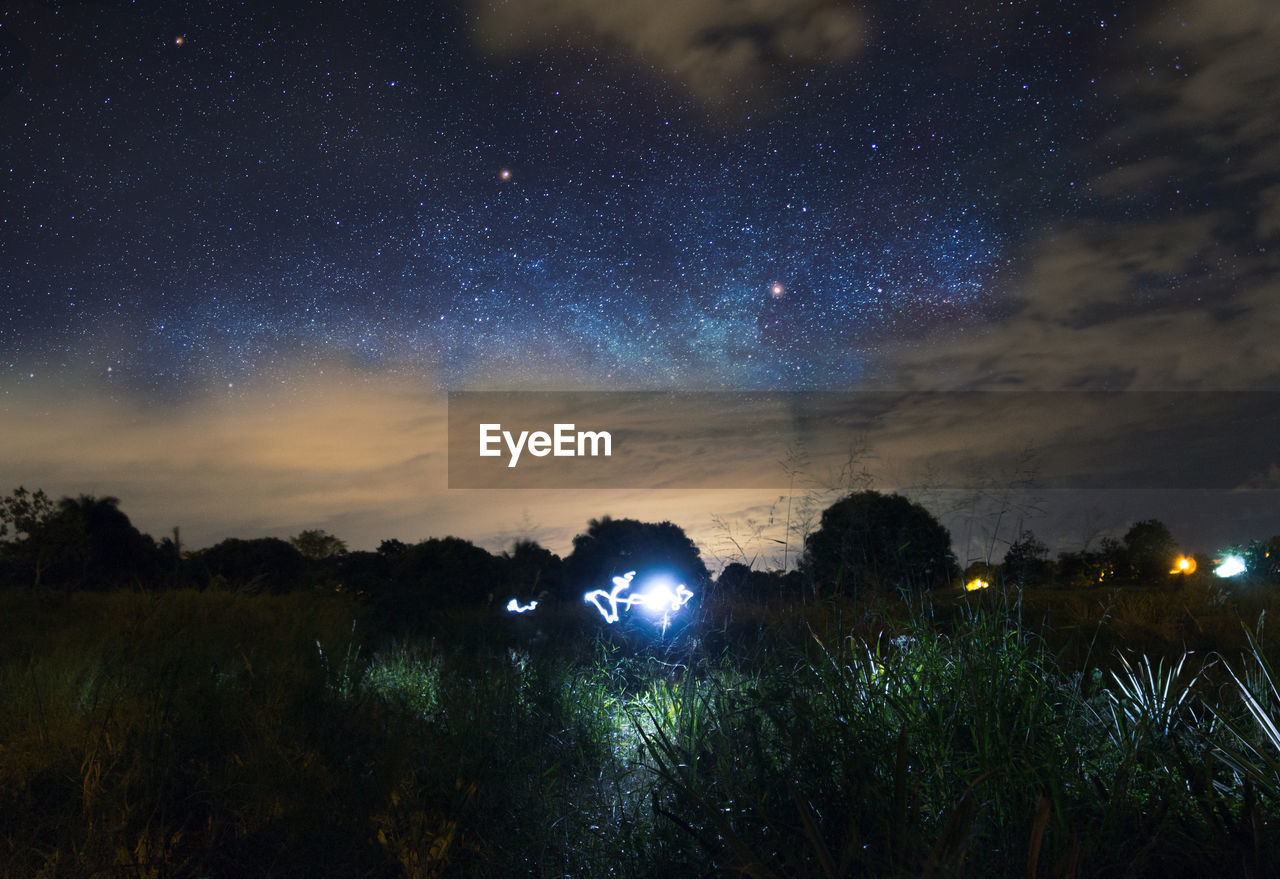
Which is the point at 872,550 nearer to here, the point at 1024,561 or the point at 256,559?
the point at 1024,561

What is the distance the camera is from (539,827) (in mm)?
3023

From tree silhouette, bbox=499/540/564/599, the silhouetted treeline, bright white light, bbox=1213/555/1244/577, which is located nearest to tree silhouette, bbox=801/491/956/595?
the silhouetted treeline

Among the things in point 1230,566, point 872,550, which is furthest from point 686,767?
point 1230,566

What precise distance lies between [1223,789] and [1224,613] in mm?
9046

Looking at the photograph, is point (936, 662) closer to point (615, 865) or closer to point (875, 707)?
point (875, 707)

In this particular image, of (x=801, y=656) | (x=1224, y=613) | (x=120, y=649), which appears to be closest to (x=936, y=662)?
(x=801, y=656)

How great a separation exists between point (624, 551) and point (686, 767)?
22766 millimetres

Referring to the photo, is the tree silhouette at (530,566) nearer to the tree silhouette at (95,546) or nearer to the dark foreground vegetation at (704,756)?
the tree silhouette at (95,546)

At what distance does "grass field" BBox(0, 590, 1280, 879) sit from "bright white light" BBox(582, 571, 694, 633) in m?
0.38

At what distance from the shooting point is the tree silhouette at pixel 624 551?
24875 mm

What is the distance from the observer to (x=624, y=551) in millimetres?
25531

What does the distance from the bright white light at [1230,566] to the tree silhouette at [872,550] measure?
38.7ft

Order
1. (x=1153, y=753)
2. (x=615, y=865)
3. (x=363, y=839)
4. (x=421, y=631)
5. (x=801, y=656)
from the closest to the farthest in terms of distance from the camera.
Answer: (x=1153, y=753), (x=615, y=865), (x=363, y=839), (x=801, y=656), (x=421, y=631)

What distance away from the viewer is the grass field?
89.2 inches
